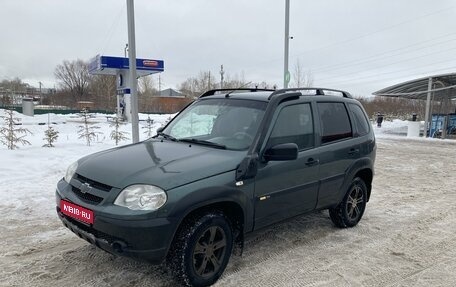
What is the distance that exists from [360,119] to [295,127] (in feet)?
5.60

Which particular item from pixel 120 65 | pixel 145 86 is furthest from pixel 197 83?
pixel 120 65

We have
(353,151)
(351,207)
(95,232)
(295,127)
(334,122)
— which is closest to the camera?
(95,232)

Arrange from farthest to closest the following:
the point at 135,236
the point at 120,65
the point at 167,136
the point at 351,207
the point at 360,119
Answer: the point at 120,65 < the point at 360,119 < the point at 351,207 < the point at 167,136 < the point at 135,236

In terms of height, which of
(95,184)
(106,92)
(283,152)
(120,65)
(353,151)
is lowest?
(95,184)

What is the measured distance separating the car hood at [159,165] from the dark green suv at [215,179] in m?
0.01

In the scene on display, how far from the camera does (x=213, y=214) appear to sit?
3.63 m

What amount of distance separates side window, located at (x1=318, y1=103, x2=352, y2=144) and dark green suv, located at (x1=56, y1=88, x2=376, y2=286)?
0.05 feet

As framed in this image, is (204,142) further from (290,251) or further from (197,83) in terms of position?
(197,83)

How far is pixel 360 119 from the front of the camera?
5738 millimetres

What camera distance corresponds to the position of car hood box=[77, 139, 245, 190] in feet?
11.1

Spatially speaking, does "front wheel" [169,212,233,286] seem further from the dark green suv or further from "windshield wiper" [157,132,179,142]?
"windshield wiper" [157,132,179,142]

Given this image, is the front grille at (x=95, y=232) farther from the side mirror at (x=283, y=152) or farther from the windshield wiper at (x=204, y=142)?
the side mirror at (x=283, y=152)

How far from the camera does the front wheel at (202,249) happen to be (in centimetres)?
343

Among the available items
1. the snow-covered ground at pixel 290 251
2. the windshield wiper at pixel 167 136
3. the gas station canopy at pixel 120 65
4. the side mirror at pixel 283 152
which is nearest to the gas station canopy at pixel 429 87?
the gas station canopy at pixel 120 65
